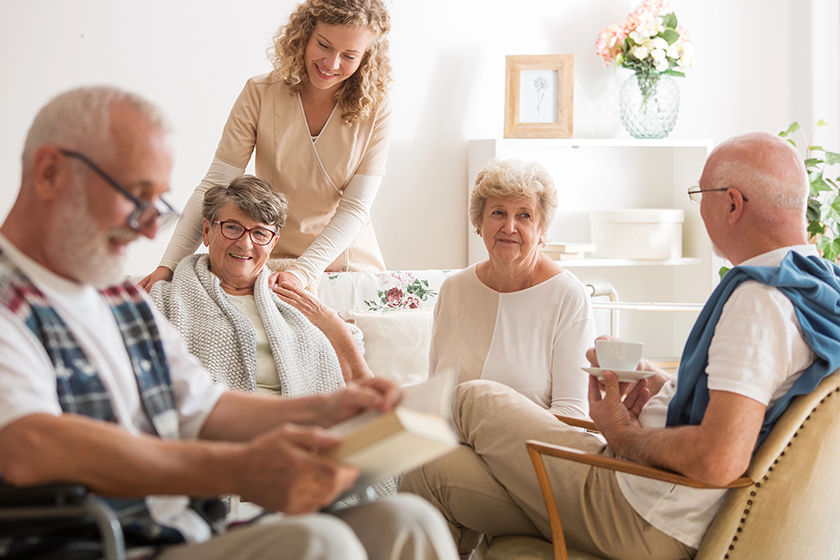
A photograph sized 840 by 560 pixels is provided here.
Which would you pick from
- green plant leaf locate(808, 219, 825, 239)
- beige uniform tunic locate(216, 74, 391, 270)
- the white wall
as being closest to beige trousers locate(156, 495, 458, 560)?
beige uniform tunic locate(216, 74, 391, 270)

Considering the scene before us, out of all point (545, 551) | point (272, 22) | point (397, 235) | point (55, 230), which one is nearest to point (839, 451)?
→ point (545, 551)

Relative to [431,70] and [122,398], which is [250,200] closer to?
[122,398]

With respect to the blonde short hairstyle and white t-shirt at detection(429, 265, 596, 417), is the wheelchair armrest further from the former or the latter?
the blonde short hairstyle

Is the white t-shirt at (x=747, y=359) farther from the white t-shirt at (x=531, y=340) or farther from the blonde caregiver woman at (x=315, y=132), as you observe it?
the blonde caregiver woman at (x=315, y=132)

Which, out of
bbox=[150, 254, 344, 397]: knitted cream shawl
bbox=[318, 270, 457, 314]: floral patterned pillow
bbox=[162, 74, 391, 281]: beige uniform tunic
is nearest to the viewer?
bbox=[150, 254, 344, 397]: knitted cream shawl

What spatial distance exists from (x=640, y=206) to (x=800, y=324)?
114 inches

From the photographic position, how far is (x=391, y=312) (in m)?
2.88

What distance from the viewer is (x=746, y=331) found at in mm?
1440

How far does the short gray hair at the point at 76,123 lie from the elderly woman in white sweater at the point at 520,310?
137 cm

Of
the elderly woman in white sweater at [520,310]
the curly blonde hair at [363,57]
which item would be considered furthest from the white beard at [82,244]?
the curly blonde hair at [363,57]

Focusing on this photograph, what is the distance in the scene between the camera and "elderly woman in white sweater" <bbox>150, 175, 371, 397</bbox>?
2148 millimetres

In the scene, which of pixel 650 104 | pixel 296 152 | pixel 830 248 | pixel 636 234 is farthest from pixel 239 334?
pixel 830 248

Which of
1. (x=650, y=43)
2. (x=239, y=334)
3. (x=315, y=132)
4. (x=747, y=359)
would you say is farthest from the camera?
(x=650, y=43)

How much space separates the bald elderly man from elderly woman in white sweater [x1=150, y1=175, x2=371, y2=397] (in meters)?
0.55
